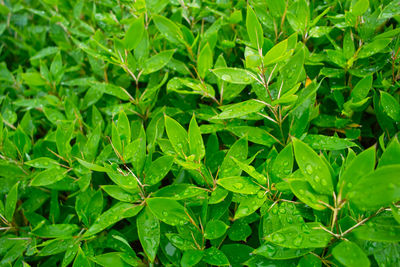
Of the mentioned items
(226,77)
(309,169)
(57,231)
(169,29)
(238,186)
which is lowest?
(57,231)

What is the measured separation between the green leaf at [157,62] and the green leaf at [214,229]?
0.72 metres

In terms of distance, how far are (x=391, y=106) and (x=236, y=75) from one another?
1.96ft

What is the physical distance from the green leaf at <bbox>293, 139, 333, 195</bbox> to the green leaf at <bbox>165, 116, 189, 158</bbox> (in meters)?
0.39

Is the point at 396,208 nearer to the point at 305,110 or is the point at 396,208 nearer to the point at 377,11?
the point at 305,110

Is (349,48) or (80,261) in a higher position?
(349,48)

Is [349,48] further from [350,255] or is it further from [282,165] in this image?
[350,255]

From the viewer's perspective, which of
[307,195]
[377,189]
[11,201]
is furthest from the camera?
[11,201]

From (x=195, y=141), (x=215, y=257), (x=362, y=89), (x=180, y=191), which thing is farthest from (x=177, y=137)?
(x=362, y=89)

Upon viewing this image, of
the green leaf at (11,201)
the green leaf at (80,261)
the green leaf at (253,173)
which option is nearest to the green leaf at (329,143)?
the green leaf at (253,173)

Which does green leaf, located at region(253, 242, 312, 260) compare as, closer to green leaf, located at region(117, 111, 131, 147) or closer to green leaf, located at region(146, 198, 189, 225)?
green leaf, located at region(146, 198, 189, 225)

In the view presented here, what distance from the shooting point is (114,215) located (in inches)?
41.0

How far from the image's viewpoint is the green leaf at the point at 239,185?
92cm

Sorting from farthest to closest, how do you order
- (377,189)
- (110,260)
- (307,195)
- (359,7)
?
(359,7), (110,260), (307,195), (377,189)

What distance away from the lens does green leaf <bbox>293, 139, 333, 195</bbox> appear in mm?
763
